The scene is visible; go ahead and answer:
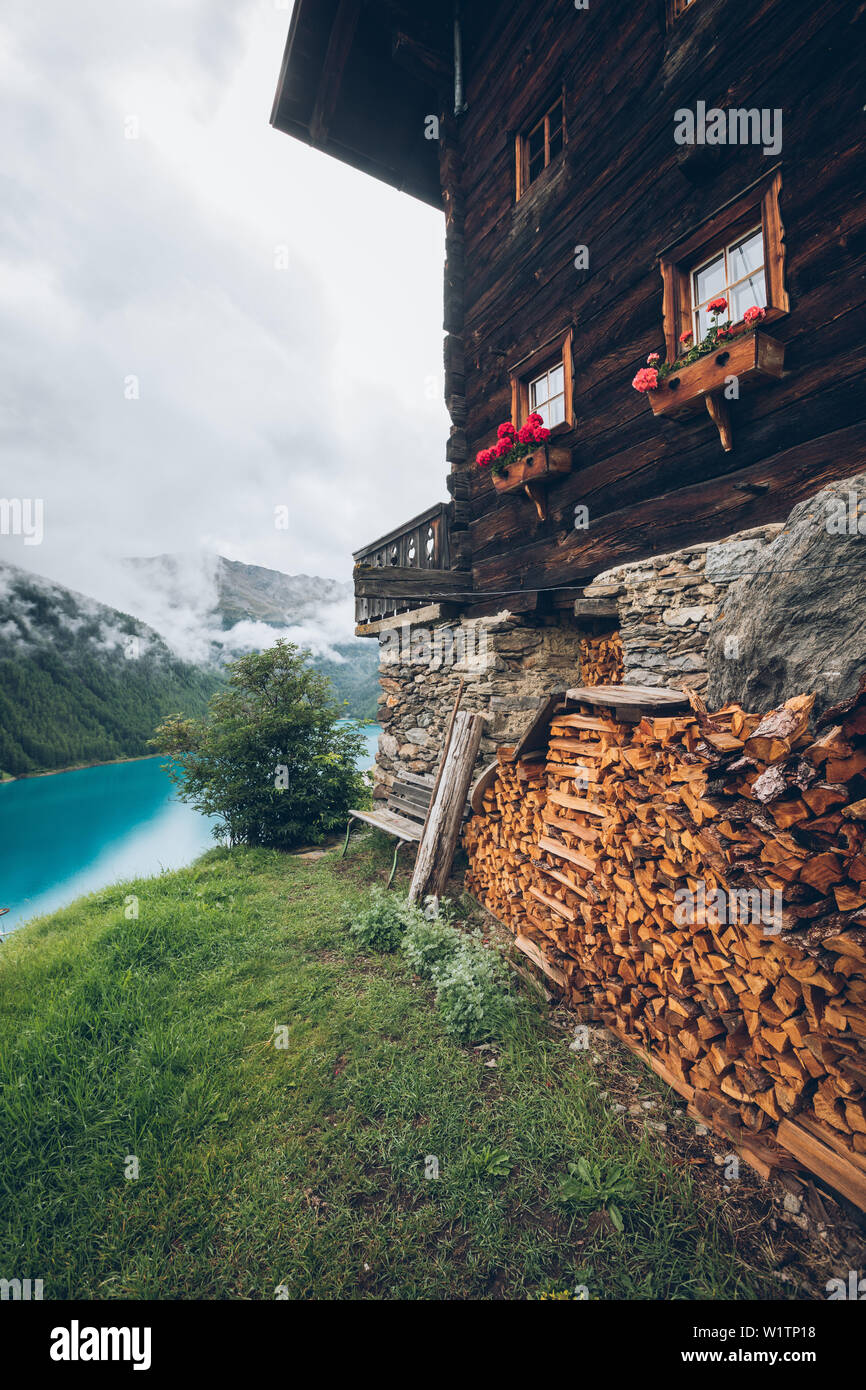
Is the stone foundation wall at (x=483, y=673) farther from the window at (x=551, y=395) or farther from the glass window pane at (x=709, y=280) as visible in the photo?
the glass window pane at (x=709, y=280)

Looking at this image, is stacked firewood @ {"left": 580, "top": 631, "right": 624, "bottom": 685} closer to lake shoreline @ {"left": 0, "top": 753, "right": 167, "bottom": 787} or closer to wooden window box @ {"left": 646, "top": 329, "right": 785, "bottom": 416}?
wooden window box @ {"left": 646, "top": 329, "right": 785, "bottom": 416}

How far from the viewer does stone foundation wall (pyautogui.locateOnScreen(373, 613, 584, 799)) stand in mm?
5969

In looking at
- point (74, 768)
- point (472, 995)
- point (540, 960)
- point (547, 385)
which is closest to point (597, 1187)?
point (472, 995)

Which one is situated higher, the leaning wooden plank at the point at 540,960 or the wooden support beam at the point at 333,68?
the wooden support beam at the point at 333,68

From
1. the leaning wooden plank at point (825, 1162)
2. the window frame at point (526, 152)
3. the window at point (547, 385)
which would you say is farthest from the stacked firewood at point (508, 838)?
the window frame at point (526, 152)

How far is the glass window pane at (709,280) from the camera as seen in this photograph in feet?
13.3

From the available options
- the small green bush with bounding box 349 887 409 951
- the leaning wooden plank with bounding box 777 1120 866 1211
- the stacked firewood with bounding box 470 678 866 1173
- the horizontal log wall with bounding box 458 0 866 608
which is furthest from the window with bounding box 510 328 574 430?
the leaning wooden plank with bounding box 777 1120 866 1211

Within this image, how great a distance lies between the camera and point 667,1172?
230 cm

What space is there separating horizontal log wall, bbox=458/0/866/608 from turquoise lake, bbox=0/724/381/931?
19.5ft

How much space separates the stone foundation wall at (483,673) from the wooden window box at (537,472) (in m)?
1.37

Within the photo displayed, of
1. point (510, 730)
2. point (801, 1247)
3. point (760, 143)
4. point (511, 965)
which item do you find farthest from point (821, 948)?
point (760, 143)

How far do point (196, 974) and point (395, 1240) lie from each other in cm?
274

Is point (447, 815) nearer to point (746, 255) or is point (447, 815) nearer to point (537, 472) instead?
point (537, 472)

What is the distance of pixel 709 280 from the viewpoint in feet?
13.6
